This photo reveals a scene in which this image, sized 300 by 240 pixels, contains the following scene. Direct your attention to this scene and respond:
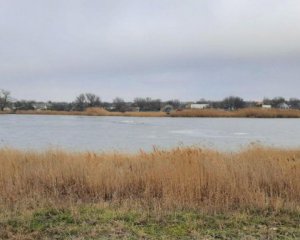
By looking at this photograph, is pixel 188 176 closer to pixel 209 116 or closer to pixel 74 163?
pixel 74 163

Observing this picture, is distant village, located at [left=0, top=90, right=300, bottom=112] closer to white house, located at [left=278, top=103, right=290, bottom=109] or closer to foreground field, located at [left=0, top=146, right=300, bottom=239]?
white house, located at [left=278, top=103, right=290, bottom=109]

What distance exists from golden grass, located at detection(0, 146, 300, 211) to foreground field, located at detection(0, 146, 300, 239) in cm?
2

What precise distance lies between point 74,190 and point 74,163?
66.4 inches

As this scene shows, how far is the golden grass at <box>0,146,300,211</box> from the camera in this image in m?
6.36

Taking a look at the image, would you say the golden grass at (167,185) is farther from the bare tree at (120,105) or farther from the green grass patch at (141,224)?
the bare tree at (120,105)

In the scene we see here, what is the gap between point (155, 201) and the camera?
6.41m

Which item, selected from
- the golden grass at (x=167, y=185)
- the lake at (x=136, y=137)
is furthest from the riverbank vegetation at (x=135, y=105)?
the golden grass at (x=167, y=185)

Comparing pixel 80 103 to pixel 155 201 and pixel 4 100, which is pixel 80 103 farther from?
pixel 155 201

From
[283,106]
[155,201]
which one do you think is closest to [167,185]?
[155,201]

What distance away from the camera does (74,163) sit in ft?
29.3

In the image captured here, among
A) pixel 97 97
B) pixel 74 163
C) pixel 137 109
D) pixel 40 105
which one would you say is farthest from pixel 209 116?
pixel 74 163

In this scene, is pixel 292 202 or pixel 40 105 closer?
pixel 292 202

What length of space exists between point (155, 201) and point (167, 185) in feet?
2.36

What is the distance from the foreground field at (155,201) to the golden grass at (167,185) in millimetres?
16
